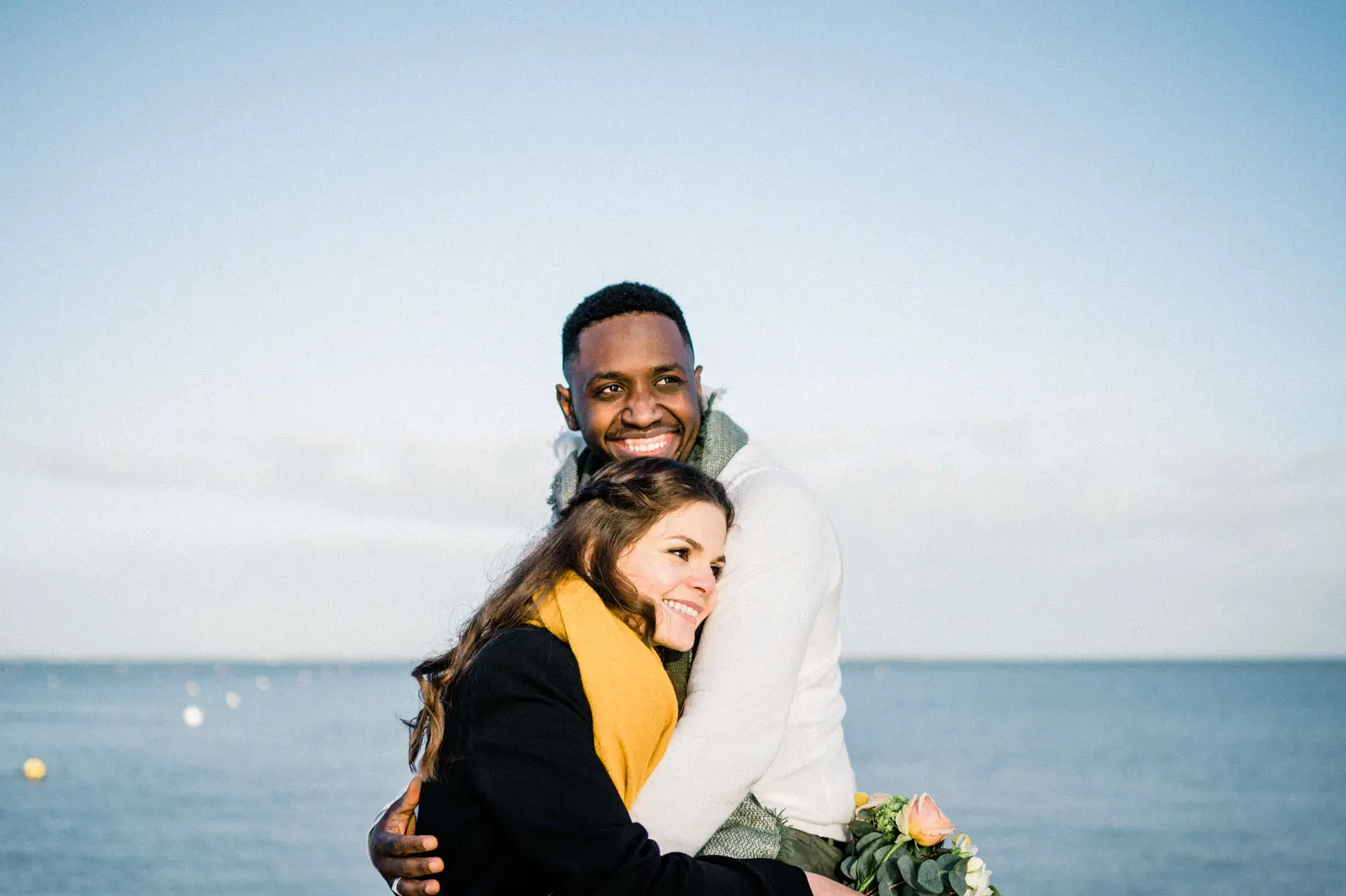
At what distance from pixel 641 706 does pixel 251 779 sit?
24.6 meters

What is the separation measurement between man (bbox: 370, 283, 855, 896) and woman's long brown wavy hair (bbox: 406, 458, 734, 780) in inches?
7.2

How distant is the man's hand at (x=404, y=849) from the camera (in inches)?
102

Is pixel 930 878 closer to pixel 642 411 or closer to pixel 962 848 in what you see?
pixel 962 848

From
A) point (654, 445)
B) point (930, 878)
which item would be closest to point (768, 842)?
point (930, 878)

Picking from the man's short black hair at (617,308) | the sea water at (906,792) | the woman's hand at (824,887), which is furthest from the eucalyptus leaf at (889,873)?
the sea water at (906,792)

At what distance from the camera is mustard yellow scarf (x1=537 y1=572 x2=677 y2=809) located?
96.1 inches

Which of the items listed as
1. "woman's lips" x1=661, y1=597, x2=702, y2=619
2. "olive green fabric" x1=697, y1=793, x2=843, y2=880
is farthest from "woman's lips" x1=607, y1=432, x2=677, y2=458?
"olive green fabric" x1=697, y1=793, x2=843, y2=880

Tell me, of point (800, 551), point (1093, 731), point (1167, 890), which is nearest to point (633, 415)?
point (800, 551)

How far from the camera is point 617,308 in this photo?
12.4ft

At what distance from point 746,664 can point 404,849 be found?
92cm

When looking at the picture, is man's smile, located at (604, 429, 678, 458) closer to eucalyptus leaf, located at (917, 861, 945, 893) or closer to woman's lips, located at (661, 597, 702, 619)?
woman's lips, located at (661, 597, 702, 619)

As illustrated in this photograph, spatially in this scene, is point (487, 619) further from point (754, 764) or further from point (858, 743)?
point (858, 743)

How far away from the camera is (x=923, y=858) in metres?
3.02

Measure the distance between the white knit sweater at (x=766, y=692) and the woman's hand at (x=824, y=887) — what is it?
0.24 meters
